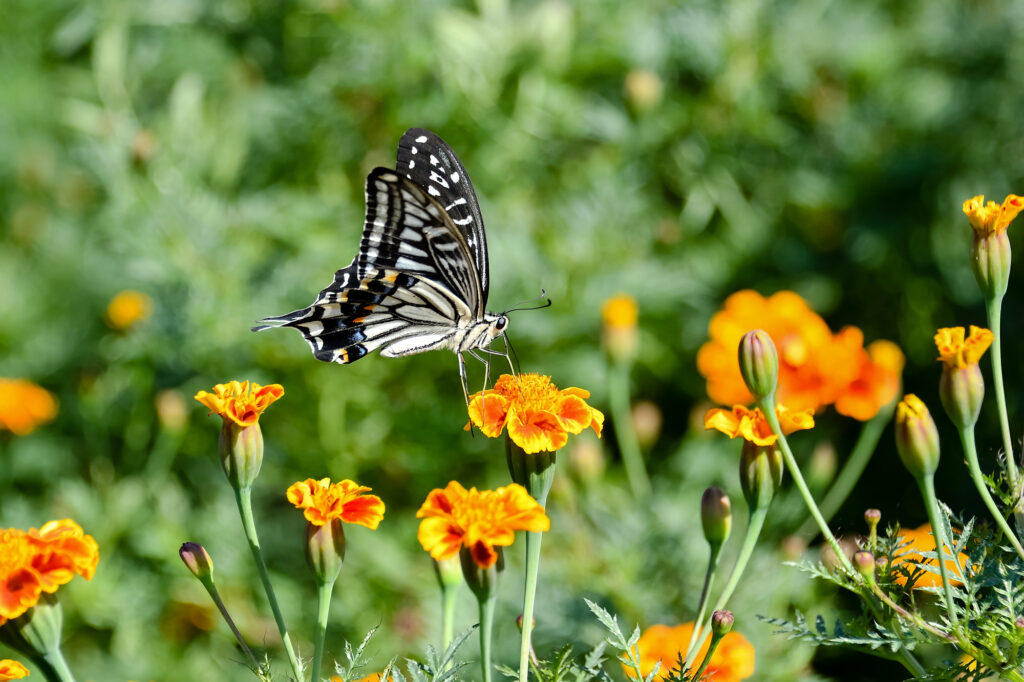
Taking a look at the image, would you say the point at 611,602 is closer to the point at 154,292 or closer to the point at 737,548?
the point at 737,548

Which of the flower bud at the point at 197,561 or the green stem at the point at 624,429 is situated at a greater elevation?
the flower bud at the point at 197,561

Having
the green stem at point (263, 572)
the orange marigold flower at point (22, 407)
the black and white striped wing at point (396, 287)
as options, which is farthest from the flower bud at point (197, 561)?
the orange marigold flower at point (22, 407)

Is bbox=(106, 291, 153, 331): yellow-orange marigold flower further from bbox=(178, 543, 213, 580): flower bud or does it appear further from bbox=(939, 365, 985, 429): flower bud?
bbox=(939, 365, 985, 429): flower bud

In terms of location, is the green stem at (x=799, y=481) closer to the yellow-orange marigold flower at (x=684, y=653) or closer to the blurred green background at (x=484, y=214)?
the yellow-orange marigold flower at (x=684, y=653)

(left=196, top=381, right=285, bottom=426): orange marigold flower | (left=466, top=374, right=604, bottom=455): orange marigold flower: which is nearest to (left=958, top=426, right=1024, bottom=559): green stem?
(left=466, top=374, right=604, bottom=455): orange marigold flower

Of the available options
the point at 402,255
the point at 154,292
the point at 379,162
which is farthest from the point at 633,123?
the point at 154,292

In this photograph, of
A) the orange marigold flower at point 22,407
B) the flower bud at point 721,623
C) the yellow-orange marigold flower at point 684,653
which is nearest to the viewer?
the flower bud at point 721,623
